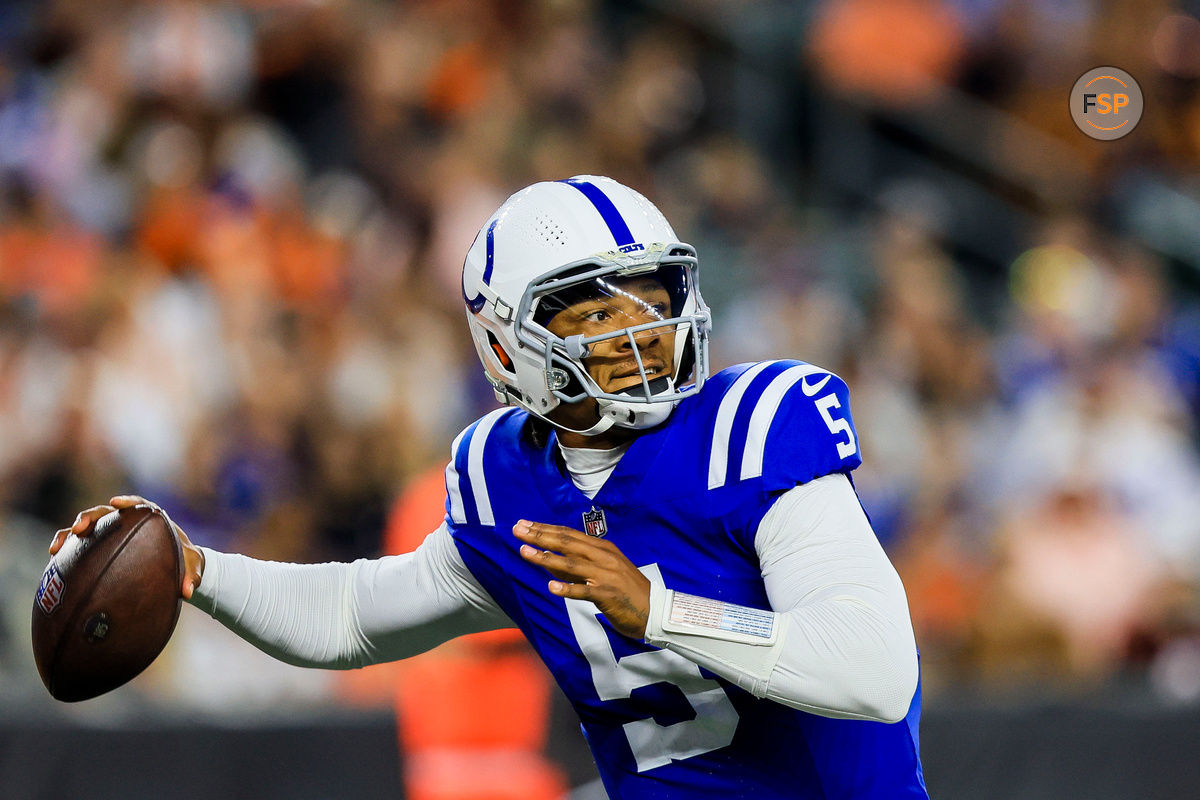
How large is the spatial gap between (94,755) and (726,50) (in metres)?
4.96

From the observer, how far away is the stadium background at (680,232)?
16.3ft

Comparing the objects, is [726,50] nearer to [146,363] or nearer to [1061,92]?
[1061,92]

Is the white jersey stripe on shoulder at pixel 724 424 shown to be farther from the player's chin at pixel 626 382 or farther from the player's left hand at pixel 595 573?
the player's left hand at pixel 595 573

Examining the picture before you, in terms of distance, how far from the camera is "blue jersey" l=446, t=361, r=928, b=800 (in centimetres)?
242

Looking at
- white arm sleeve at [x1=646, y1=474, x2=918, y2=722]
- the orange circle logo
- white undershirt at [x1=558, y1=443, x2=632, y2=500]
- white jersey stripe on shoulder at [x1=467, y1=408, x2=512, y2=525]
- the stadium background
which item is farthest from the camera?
the orange circle logo

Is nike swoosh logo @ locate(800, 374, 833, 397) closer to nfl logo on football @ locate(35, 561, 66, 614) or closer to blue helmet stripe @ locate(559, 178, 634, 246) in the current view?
blue helmet stripe @ locate(559, 178, 634, 246)

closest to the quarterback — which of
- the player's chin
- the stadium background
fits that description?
the player's chin

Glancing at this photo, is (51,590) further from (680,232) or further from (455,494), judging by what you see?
(680,232)

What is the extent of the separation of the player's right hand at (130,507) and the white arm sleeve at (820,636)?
942 mm

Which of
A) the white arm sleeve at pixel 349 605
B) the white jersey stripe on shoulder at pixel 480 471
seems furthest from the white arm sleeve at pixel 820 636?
the white arm sleeve at pixel 349 605

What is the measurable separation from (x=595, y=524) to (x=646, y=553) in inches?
4.2

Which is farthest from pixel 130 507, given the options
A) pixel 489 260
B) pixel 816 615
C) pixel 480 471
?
pixel 816 615

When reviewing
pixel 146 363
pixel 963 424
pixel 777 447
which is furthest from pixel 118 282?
pixel 777 447

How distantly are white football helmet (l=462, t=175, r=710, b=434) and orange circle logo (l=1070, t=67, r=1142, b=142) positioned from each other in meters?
4.77
